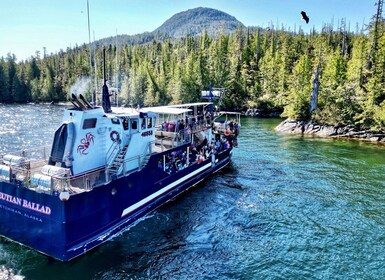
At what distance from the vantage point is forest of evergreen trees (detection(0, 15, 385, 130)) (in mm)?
56062

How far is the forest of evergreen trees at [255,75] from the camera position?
184ft

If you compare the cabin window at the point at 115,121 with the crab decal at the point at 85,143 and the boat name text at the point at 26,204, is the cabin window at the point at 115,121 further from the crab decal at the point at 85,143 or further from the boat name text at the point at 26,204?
the boat name text at the point at 26,204

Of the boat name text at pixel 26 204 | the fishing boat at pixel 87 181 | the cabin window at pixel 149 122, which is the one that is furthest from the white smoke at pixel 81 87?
the boat name text at pixel 26 204

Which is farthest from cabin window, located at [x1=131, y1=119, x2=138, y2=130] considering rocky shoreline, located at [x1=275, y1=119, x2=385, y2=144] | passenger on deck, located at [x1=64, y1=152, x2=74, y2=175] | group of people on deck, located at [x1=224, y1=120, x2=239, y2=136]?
rocky shoreline, located at [x1=275, y1=119, x2=385, y2=144]

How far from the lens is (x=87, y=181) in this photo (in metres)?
16.0

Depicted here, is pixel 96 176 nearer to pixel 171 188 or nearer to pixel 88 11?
pixel 171 188

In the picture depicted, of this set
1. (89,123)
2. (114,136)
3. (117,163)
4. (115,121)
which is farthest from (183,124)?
(89,123)

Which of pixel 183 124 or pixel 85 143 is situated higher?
pixel 183 124

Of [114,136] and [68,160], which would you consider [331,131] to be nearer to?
[114,136]

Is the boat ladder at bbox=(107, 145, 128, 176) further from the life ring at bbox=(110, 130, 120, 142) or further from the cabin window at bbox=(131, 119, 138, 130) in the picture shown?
the cabin window at bbox=(131, 119, 138, 130)

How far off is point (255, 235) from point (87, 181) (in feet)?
31.8

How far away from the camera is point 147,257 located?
1609cm

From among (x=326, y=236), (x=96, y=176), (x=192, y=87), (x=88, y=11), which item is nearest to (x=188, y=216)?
(x=96, y=176)

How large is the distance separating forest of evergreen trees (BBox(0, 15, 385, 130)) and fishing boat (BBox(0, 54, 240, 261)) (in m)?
11.4
